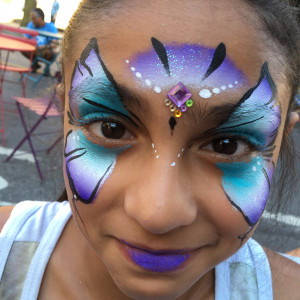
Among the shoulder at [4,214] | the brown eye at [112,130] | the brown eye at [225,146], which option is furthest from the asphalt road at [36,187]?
the brown eye at [225,146]

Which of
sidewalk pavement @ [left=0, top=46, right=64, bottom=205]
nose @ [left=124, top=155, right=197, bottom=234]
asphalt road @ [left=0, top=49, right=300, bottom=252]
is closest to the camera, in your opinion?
nose @ [left=124, top=155, right=197, bottom=234]

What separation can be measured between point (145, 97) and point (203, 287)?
2.44 ft

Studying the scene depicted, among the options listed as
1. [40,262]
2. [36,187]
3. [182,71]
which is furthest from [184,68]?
[36,187]

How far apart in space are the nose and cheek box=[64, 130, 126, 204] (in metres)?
0.10

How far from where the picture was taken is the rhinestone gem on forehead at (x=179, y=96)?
2.82 ft

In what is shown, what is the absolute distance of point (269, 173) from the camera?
3.34 feet

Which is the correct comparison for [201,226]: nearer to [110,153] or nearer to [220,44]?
[110,153]

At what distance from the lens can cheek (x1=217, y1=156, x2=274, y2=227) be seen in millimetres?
939

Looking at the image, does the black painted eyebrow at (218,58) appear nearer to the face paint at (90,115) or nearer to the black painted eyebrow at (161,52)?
the black painted eyebrow at (161,52)

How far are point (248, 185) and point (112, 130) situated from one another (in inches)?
15.2

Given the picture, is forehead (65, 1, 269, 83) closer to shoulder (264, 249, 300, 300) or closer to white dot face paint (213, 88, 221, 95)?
white dot face paint (213, 88, 221, 95)

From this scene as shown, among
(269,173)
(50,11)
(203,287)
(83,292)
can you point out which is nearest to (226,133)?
(269,173)

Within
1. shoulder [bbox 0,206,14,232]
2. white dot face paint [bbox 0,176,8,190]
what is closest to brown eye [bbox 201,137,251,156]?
shoulder [bbox 0,206,14,232]

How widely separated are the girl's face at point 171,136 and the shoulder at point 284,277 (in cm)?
43
